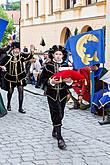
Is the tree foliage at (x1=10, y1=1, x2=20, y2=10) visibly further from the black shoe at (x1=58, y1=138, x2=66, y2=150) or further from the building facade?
the black shoe at (x1=58, y1=138, x2=66, y2=150)

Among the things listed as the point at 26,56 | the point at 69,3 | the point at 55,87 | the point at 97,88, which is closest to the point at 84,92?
the point at 97,88

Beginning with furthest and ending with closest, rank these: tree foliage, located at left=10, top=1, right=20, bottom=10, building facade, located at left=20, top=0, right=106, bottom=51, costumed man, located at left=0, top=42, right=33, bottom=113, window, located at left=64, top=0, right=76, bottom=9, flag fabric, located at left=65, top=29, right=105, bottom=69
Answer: tree foliage, located at left=10, top=1, right=20, bottom=10, window, located at left=64, top=0, right=76, bottom=9, building facade, located at left=20, top=0, right=106, bottom=51, costumed man, located at left=0, top=42, right=33, bottom=113, flag fabric, located at left=65, top=29, right=105, bottom=69

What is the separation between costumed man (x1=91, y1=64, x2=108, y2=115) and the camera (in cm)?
962

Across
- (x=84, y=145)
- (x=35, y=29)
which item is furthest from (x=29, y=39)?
(x=84, y=145)

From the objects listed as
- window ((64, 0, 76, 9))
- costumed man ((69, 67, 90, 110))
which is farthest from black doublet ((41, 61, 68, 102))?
window ((64, 0, 76, 9))

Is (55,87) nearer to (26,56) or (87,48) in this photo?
(87,48)

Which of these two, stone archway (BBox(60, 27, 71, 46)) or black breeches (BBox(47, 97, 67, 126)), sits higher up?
stone archway (BBox(60, 27, 71, 46))

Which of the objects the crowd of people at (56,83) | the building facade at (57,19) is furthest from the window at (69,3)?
the crowd of people at (56,83)

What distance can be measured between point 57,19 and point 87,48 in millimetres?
15196

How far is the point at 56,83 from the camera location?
6.80 m

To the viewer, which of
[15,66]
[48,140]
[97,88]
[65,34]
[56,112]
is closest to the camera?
[56,112]

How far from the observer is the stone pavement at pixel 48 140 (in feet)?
20.2

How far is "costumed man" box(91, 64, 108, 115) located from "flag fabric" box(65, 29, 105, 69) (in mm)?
368

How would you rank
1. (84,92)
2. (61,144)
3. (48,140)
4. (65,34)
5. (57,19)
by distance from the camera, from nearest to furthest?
(61,144), (48,140), (84,92), (65,34), (57,19)
